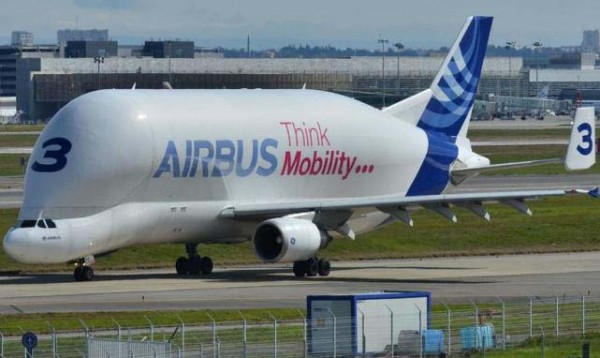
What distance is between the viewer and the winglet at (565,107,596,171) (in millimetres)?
63438

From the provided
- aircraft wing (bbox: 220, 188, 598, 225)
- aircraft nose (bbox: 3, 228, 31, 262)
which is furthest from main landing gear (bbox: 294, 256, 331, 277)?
aircraft nose (bbox: 3, 228, 31, 262)

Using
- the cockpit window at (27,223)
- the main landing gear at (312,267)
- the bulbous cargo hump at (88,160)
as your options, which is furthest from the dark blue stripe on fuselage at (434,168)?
the cockpit window at (27,223)

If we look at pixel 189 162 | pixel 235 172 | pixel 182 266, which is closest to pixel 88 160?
pixel 189 162

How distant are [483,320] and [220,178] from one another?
16881 mm

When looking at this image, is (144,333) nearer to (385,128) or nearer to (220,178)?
(220,178)

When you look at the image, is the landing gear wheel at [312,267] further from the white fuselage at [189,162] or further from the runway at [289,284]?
the white fuselage at [189,162]

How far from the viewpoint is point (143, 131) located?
57594 mm

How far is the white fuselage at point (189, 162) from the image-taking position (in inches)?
2223

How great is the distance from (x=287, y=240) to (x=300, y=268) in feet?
8.30

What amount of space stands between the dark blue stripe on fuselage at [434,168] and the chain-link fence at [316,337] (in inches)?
822

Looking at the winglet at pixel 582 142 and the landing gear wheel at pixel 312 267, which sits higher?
the winglet at pixel 582 142

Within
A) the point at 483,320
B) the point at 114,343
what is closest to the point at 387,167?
the point at 483,320

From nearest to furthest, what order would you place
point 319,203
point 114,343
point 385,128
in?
point 114,343 → point 319,203 → point 385,128

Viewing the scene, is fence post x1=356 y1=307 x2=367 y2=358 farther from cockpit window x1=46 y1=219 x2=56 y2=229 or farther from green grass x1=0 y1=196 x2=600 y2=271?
green grass x1=0 y1=196 x2=600 y2=271
